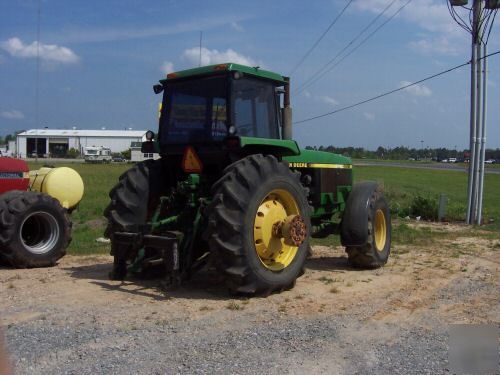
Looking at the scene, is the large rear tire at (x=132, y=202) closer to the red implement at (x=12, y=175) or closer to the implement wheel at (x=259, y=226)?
the implement wheel at (x=259, y=226)

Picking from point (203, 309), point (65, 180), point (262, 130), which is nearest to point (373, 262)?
point (262, 130)

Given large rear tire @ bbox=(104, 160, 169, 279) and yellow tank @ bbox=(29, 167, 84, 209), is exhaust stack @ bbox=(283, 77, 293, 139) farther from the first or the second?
yellow tank @ bbox=(29, 167, 84, 209)

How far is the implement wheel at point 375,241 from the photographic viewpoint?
8695mm

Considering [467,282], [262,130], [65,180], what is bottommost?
[467,282]

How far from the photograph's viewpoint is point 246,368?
446 cm

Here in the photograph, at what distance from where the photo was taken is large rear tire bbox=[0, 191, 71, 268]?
26.7 feet

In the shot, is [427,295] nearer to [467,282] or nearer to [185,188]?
[467,282]

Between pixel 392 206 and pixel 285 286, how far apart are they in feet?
37.0

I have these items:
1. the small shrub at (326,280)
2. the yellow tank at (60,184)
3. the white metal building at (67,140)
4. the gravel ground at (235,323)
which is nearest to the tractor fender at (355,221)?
the gravel ground at (235,323)

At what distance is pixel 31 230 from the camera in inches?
355

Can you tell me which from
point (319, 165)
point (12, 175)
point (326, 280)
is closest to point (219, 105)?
point (319, 165)

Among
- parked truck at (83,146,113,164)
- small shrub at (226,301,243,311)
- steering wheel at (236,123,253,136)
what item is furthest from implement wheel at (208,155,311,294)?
parked truck at (83,146,113,164)

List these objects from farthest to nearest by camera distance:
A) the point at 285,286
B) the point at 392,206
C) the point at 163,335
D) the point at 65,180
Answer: the point at 392,206 → the point at 65,180 → the point at 285,286 → the point at 163,335

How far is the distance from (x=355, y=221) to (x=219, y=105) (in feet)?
9.30
